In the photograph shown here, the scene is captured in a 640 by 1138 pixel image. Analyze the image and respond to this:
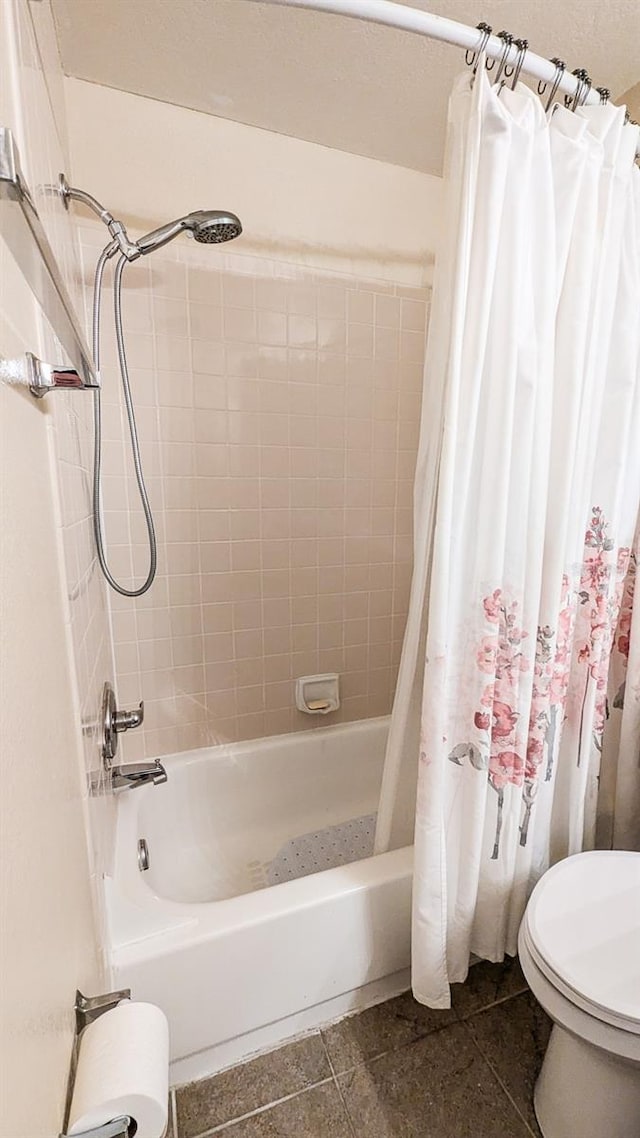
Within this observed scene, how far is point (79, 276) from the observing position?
1.27 metres

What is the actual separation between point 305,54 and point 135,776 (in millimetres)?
1743

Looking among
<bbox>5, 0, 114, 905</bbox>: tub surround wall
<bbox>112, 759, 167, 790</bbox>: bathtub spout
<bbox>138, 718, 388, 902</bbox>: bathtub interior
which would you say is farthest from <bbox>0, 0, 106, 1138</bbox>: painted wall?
<bbox>138, 718, 388, 902</bbox>: bathtub interior

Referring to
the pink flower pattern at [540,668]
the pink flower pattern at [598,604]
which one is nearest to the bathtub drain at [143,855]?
the pink flower pattern at [540,668]

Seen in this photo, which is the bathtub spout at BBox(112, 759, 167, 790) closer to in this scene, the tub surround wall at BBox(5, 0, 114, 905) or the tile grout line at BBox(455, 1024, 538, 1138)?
the tub surround wall at BBox(5, 0, 114, 905)

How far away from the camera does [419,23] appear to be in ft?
2.63

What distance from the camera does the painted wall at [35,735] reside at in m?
0.37

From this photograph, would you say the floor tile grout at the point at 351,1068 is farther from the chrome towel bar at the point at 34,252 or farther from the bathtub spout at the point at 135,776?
the chrome towel bar at the point at 34,252

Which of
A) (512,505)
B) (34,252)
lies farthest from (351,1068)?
(34,252)

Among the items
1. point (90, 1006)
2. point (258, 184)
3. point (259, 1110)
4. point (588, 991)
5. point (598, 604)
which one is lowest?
point (259, 1110)

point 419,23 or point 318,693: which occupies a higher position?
point 419,23

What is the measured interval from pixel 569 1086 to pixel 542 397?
1306 mm

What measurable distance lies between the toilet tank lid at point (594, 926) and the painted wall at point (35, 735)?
0.78 metres

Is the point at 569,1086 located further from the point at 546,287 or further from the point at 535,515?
the point at 546,287

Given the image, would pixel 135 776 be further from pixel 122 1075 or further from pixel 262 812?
pixel 122 1075
